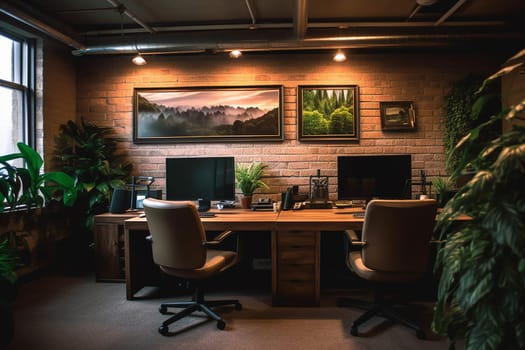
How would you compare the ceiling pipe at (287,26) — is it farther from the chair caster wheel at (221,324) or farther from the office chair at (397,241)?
the chair caster wheel at (221,324)

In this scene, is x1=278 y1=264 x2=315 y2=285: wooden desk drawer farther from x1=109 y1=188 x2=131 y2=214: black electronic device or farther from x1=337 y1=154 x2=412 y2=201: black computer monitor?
x1=109 y1=188 x2=131 y2=214: black electronic device

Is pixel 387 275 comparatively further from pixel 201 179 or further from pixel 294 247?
pixel 201 179

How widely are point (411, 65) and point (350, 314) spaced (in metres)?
2.98

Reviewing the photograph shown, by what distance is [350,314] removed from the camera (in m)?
3.17

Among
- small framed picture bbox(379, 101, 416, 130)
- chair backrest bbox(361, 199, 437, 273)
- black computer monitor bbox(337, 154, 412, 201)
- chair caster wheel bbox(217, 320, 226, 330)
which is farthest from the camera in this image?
small framed picture bbox(379, 101, 416, 130)

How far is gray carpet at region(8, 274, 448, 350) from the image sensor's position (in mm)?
2660

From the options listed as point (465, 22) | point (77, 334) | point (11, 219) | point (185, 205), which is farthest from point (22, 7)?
point (465, 22)

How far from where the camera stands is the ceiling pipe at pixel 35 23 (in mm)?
3213

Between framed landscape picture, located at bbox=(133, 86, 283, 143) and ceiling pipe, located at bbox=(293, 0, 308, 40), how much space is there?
2.66ft

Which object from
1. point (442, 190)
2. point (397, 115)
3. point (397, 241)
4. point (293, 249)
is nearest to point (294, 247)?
point (293, 249)

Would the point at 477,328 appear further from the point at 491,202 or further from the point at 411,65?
the point at 411,65

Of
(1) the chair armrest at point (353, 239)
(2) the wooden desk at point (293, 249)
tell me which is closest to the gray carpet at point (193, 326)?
(2) the wooden desk at point (293, 249)

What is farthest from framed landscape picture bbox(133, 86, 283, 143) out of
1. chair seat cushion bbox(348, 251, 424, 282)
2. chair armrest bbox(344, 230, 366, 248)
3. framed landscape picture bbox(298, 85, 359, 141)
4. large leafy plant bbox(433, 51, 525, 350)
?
large leafy plant bbox(433, 51, 525, 350)

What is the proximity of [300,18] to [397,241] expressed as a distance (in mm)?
2165
